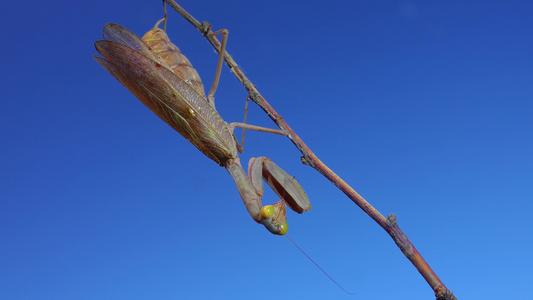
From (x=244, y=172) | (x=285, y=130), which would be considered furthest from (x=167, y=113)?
(x=285, y=130)

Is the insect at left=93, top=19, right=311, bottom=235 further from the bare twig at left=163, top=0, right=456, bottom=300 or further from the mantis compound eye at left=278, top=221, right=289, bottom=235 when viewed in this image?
the bare twig at left=163, top=0, right=456, bottom=300

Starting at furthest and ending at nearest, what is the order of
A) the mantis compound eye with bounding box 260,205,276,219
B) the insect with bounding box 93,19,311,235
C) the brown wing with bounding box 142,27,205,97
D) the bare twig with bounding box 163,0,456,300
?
the brown wing with bounding box 142,27,205,97, the insect with bounding box 93,19,311,235, the mantis compound eye with bounding box 260,205,276,219, the bare twig with bounding box 163,0,456,300

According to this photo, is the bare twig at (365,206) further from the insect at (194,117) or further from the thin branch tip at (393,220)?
the insect at (194,117)

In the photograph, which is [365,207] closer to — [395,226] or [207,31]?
[395,226]

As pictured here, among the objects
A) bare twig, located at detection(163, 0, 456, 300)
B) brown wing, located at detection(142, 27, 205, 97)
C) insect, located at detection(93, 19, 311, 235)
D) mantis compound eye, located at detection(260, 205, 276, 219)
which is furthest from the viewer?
brown wing, located at detection(142, 27, 205, 97)

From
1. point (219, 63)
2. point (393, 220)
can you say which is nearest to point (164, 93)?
point (219, 63)

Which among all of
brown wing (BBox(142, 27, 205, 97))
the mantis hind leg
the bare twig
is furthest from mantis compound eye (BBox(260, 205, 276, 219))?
brown wing (BBox(142, 27, 205, 97))

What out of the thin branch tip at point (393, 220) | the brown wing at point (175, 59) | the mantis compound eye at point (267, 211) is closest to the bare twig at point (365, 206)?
the thin branch tip at point (393, 220)
